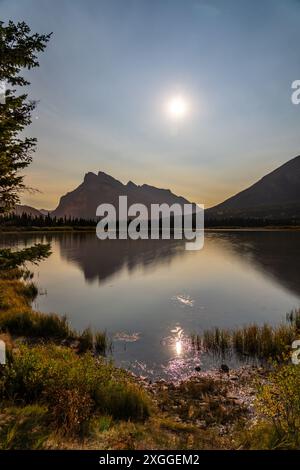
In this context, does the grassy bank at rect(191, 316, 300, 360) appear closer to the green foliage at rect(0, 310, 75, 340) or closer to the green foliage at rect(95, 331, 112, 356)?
the green foliage at rect(95, 331, 112, 356)

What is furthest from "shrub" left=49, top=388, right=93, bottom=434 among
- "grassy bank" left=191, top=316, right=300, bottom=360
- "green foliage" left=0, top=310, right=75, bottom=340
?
"green foliage" left=0, top=310, right=75, bottom=340

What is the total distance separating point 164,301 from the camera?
27688 mm

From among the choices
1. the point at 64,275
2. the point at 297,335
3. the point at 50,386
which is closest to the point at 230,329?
the point at 297,335

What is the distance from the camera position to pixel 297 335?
16.3 m

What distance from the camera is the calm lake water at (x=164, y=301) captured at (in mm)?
15711

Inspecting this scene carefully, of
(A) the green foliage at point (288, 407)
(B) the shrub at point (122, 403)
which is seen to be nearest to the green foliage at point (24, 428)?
(B) the shrub at point (122, 403)

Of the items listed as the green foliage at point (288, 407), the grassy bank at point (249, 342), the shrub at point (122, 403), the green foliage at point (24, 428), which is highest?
the green foliage at point (288, 407)

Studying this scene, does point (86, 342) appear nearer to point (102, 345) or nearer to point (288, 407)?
point (102, 345)

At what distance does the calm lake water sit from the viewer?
15711 millimetres

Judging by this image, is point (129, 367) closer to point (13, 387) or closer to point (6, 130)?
point (13, 387)

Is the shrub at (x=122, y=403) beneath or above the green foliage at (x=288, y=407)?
beneath

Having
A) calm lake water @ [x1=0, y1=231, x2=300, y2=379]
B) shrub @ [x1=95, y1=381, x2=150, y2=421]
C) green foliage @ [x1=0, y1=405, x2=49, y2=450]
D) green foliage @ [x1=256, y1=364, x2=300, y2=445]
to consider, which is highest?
green foliage @ [x1=256, y1=364, x2=300, y2=445]

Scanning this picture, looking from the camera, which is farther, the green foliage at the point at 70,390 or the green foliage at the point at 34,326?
the green foliage at the point at 34,326

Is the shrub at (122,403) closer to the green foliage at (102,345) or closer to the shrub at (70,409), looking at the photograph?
the shrub at (70,409)
